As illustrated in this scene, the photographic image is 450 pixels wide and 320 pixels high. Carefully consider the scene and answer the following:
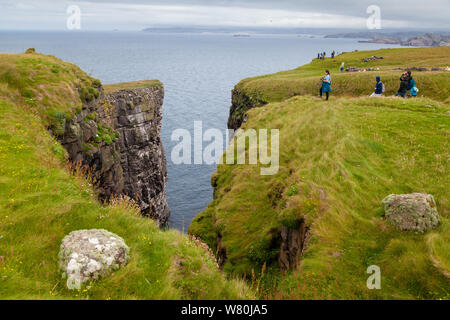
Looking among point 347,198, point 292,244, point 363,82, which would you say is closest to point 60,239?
point 292,244

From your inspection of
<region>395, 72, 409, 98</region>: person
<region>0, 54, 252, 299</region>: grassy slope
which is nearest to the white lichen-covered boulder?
<region>0, 54, 252, 299</region>: grassy slope

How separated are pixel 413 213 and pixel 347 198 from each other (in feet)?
8.28

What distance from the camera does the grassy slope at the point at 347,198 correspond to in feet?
29.1

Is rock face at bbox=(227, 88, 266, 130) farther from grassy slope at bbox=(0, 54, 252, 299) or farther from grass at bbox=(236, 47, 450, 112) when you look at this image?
grassy slope at bbox=(0, 54, 252, 299)

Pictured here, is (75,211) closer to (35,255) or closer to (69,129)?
(35,255)

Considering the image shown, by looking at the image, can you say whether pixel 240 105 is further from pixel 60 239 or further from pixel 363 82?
pixel 60 239

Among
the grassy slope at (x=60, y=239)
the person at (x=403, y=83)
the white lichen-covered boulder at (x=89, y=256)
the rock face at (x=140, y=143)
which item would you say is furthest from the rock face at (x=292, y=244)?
the rock face at (x=140, y=143)

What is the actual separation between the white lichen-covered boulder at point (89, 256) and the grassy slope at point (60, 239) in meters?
0.26

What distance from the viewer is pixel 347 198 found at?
12242 mm

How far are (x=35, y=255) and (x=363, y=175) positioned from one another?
13.4m

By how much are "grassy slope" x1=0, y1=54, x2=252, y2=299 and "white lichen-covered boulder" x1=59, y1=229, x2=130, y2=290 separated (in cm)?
26

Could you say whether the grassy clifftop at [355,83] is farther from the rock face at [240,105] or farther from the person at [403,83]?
the person at [403,83]

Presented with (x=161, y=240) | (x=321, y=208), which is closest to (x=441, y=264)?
(x=321, y=208)

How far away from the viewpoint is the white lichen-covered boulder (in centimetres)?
799
